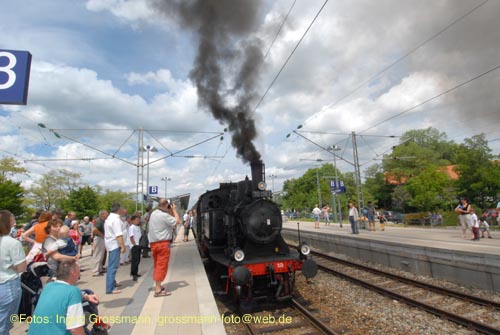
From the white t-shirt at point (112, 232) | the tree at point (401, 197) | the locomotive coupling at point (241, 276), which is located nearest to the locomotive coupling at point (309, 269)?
the locomotive coupling at point (241, 276)

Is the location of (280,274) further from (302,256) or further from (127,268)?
(127,268)

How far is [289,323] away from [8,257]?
4429mm

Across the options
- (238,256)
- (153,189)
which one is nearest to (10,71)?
(238,256)

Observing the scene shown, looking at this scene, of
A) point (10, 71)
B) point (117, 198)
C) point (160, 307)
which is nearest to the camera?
point (10, 71)

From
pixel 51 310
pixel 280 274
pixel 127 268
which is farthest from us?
pixel 127 268

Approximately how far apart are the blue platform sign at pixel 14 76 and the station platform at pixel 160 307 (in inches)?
130

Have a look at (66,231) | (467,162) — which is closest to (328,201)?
(467,162)

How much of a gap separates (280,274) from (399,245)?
553 centimetres

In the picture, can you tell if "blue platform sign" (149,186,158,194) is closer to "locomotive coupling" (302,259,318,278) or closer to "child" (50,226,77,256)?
"child" (50,226,77,256)

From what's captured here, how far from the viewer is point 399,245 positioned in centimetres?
970

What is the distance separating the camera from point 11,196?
30.0m

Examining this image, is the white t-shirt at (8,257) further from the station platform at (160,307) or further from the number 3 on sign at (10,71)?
the number 3 on sign at (10,71)

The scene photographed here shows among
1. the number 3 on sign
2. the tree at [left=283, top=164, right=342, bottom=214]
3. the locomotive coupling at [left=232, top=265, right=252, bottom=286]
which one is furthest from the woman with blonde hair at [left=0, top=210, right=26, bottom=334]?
the tree at [left=283, top=164, right=342, bottom=214]

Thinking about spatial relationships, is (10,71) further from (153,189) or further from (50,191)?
(50,191)
